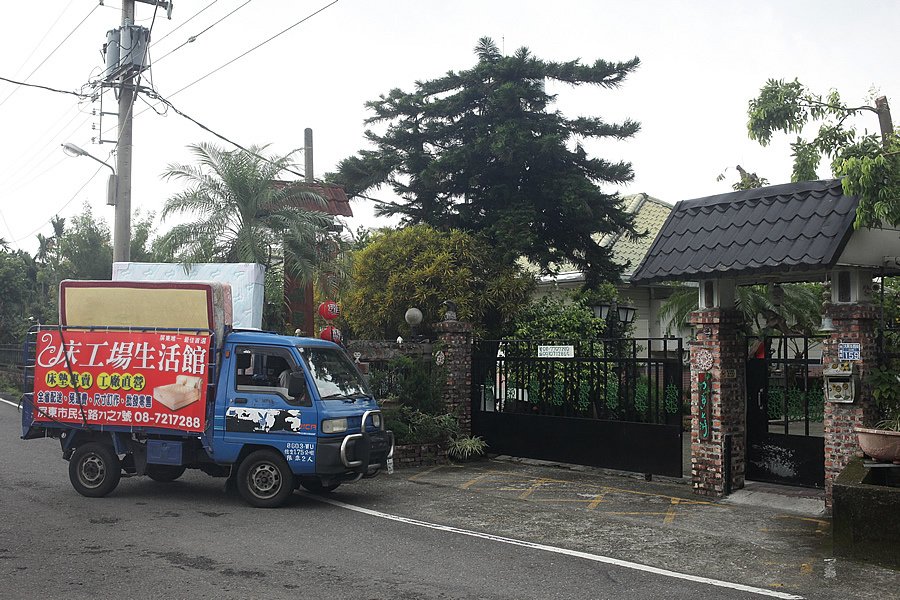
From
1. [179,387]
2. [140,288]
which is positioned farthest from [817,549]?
[140,288]

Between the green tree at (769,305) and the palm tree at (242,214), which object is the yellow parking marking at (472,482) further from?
the green tree at (769,305)

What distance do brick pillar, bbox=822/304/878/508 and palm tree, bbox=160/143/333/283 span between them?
35.0 ft

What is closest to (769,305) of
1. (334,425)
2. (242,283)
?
(242,283)

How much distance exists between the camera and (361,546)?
8719 millimetres

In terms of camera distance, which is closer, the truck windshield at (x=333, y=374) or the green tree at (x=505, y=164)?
the truck windshield at (x=333, y=374)

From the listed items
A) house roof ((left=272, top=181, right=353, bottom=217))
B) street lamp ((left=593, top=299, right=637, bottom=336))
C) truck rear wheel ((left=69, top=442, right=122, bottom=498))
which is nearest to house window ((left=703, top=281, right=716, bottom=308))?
street lamp ((left=593, top=299, right=637, bottom=336))

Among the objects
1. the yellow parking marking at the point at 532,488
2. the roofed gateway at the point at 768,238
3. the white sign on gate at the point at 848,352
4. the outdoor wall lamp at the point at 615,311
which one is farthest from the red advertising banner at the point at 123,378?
the outdoor wall lamp at the point at 615,311

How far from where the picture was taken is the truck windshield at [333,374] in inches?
432

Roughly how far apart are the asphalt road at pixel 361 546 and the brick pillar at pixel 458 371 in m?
3.30

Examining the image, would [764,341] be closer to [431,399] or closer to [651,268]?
[651,268]

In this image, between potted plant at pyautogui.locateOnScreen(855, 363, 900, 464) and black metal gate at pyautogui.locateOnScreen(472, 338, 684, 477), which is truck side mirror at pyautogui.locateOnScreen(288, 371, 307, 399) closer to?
black metal gate at pyautogui.locateOnScreen(472, 338, 684, 477)

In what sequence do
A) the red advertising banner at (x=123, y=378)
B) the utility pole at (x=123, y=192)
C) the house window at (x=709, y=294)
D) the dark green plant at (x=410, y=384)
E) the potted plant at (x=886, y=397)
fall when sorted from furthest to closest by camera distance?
the utility pole at (x=123, y=192), the dark green plant at (x=410, y=384), the house window at (x=709, y=294), the red advertising banner at (x=123, y=378), the potted plant at (x=886, y=397)

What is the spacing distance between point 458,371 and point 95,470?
689 cm

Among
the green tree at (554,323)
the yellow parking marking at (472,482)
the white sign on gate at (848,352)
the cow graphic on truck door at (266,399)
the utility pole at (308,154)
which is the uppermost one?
the utility pole at (308,154)
